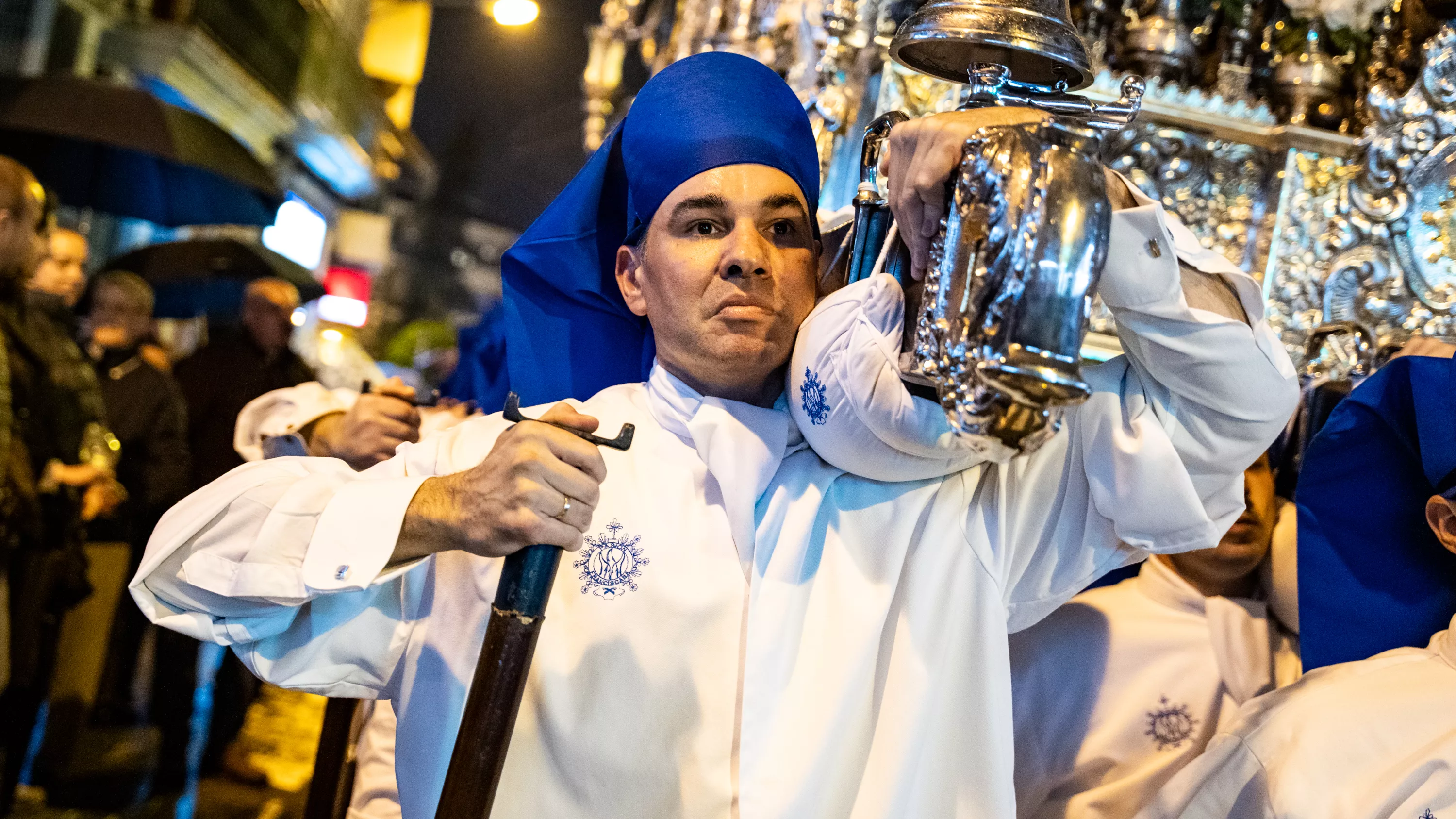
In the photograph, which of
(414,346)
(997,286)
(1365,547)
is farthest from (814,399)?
(414,346)

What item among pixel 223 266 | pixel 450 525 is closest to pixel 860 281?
pixel 450 525

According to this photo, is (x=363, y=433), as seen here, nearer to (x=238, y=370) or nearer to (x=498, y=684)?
(x=498, y=684)

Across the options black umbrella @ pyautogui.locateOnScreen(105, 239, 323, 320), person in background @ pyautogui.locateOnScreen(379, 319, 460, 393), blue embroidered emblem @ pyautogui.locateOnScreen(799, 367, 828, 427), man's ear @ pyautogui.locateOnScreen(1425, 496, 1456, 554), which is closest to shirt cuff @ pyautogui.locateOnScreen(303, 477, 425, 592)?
blue embroidered emblem @ pyautogui.locateOnScreen(799, 367, 828, 427)

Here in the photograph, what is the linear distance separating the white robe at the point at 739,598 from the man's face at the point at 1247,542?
0.92m

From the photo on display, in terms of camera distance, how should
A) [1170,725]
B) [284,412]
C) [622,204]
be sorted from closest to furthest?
[622,204]
[1170,725]
[284,412]

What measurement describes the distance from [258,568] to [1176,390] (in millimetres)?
1371

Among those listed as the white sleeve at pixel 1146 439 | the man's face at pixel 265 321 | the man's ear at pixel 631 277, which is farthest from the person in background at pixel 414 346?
the white sleeve at pixel 1146 439

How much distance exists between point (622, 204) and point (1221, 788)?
162cm

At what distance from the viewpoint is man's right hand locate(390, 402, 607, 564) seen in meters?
1.57

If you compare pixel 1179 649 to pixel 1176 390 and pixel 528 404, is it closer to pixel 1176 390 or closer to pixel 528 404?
pixel 1176 390

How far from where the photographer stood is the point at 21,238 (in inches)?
171

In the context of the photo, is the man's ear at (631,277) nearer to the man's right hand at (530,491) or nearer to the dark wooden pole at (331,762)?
the man's right hand at (530,491)

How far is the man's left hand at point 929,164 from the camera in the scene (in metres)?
1.43

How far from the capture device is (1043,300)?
A: 122 cm
